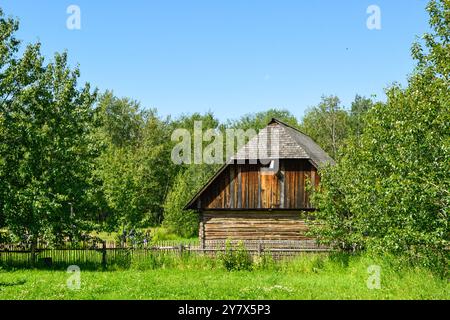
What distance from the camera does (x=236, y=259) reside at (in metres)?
18.5

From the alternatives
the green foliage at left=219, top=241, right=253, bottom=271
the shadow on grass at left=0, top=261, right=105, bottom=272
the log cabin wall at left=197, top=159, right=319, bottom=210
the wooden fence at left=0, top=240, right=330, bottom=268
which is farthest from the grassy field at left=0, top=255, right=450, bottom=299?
the log cabin wall at left=197, top=159, right=319, bottom=210

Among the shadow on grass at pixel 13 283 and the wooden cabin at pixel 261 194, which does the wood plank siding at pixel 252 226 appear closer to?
the wooden cabin at pixel 261 194

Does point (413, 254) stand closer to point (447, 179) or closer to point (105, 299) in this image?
point (447, 179)

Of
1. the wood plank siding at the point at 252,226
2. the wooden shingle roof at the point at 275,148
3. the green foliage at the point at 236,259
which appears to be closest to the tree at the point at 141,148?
the wood plank siding at the point at 252,226

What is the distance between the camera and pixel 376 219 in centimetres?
1504

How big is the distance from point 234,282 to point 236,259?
3472 millimetres

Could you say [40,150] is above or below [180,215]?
above

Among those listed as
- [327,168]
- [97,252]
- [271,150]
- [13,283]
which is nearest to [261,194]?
[271,150]

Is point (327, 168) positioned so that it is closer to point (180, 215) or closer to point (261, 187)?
point (261, 187)

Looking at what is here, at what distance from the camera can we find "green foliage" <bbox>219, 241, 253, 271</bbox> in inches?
723

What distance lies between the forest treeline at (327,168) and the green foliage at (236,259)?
321 centimetres

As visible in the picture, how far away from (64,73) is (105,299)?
12.4 m
